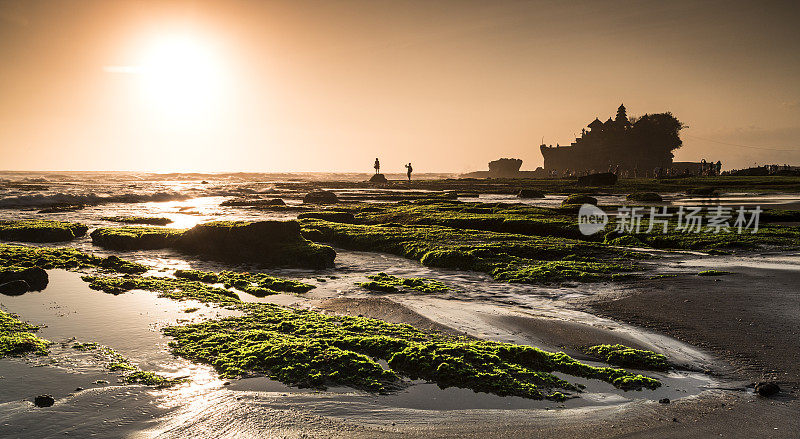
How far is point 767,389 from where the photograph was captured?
5633 millimetres

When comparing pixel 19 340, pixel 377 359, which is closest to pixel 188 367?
pixel 377 359

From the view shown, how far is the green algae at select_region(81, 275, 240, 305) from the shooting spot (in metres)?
10.5

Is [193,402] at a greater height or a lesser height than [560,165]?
lesser

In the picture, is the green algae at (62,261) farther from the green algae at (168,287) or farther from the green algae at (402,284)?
the green algae at (402,284)

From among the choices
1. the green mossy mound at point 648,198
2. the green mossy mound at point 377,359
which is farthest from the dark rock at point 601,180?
the green mossy mound at point 377,359

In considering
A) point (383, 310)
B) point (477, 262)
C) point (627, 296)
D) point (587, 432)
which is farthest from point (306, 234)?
point (587, 432)

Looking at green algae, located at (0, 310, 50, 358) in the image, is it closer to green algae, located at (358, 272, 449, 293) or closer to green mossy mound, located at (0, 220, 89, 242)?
green algae, located at (358, 272, 449, 293)

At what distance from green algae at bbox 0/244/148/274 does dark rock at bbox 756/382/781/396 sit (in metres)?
14.2

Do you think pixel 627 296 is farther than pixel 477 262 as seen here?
No

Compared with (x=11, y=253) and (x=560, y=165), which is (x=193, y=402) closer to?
(x=11, y=253)

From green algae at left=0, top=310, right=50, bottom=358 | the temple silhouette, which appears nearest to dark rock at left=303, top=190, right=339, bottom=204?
green algae at left=0, top=310, right=50, bottom=358

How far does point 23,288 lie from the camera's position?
10617 millimetres

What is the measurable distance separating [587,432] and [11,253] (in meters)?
17.7

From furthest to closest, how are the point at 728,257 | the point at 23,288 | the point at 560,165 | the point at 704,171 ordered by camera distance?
the point at 560,165 → the point at 704,171 → the point at 728,257 → the point at 23,288
